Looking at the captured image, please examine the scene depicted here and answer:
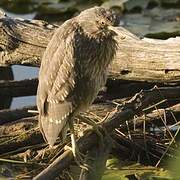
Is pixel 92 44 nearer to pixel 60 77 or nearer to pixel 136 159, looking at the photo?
pixel 60 77

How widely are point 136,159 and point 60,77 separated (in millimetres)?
919

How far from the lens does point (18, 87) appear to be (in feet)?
14.5

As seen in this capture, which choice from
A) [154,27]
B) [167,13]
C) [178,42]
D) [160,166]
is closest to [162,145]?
[160,166]

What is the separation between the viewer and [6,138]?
12.5 ft

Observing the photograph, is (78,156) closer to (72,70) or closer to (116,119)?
(116,119)

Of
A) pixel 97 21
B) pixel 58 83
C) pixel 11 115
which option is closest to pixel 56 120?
pixel 58 83

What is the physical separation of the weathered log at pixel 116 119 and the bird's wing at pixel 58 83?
17 centimetres

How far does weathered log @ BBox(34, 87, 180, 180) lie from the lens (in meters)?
2.65

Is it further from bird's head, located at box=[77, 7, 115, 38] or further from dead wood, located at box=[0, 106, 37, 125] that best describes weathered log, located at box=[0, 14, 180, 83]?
dead wood, located at box=[0, 106, 37, 125]

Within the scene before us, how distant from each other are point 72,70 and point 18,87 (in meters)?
1.25

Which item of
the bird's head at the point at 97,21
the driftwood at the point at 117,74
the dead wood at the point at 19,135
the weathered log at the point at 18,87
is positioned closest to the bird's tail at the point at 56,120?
the driftwood at the point at 117,74

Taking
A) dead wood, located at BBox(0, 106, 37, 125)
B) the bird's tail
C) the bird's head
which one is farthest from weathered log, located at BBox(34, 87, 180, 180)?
dead wood, located at BBox(0, 106, 37, 125)

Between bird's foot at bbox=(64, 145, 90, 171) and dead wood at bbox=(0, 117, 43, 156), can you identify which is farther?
dead wood at bbox=(0, 117, 43, 156)

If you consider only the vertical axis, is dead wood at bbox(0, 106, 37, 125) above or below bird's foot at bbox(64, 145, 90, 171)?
above
